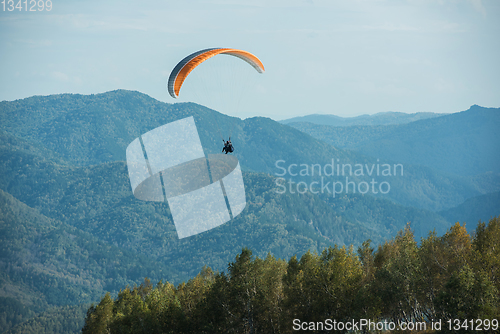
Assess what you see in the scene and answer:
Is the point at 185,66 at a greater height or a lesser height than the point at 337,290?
greater

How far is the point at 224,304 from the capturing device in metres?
38.2

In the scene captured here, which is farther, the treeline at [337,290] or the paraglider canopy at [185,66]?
the paraglider canopy at [185,66]

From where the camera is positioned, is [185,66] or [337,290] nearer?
[337,290]

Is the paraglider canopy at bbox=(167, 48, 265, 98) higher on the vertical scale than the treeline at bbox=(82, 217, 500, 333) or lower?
higher

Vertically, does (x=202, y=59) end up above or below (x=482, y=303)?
above

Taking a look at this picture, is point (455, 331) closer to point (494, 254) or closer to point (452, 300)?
point (452, 300)

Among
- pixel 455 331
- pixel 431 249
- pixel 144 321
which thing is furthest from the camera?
pixel 144 321

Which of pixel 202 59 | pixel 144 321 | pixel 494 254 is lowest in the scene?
pixel 144 321

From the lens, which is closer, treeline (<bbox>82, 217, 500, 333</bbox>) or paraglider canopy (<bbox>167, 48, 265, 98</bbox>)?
treeline (<bbox>82, 217, 500, 333</bbox>)

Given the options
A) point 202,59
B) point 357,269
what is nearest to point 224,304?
point 357,269

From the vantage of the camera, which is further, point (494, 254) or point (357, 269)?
point (357, 269)

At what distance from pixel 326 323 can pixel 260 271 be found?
713cm

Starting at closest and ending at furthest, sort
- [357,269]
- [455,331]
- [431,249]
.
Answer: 1. [455,331]
2. [431,249]
3. [357,269]

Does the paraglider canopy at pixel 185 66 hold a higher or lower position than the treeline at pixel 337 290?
higher
